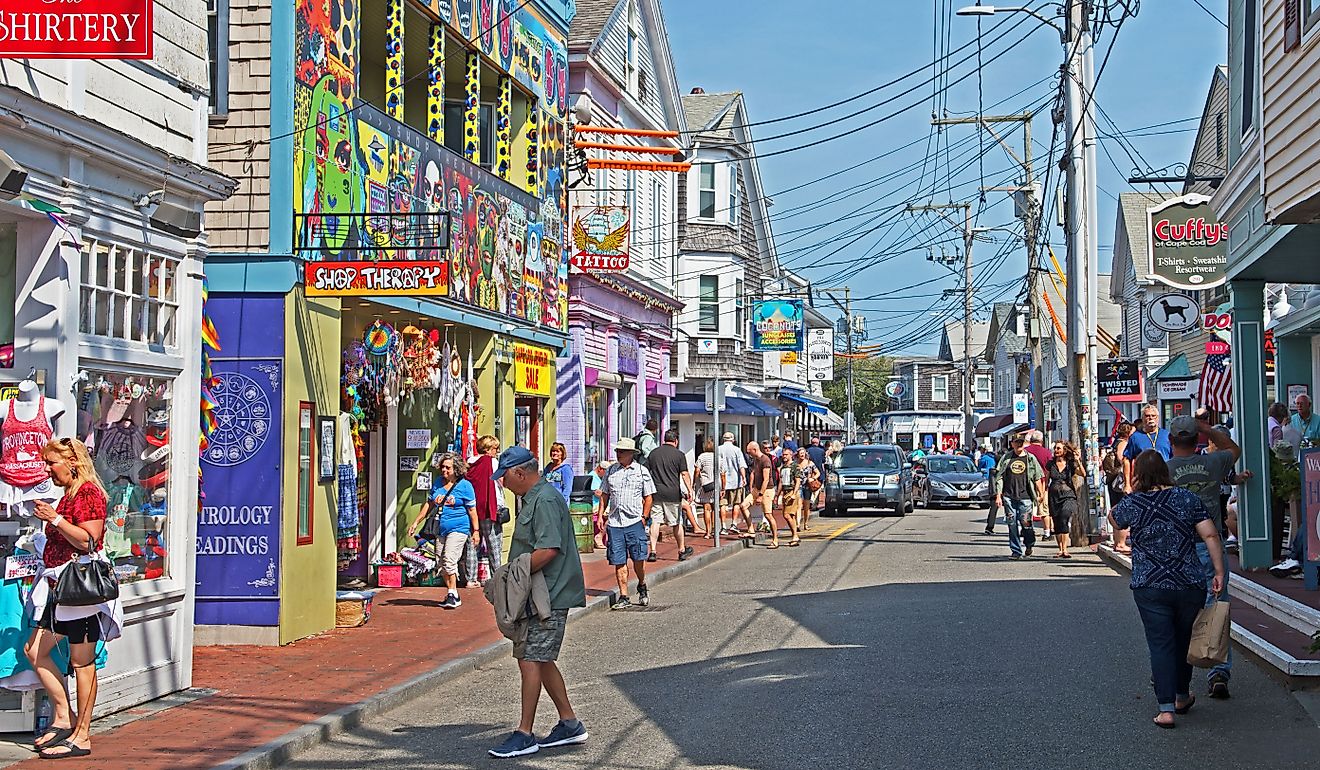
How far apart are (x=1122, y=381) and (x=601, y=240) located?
9.09 metres

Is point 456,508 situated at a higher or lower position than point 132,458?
lower

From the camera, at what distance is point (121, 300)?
9.37 m

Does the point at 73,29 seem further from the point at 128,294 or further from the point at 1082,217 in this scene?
the point at 1082,217

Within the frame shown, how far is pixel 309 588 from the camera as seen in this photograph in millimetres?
12719

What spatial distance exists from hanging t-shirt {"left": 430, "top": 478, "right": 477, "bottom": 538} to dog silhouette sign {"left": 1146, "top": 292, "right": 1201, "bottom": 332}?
1559cm

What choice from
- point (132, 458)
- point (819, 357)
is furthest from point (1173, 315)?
point (819, 357)

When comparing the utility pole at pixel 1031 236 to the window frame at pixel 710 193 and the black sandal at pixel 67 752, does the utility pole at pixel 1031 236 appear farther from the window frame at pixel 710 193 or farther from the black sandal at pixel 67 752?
the black sandal at pixel 67 752

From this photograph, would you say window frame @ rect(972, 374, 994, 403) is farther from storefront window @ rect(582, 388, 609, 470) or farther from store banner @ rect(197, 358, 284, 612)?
store banner @ rect(197, 358, 284, 612)

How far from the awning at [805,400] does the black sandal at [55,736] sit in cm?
4209

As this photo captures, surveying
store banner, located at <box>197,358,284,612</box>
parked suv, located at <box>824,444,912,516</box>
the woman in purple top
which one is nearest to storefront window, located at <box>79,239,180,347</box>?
store banner, located at <box>197,358,284,612</box>

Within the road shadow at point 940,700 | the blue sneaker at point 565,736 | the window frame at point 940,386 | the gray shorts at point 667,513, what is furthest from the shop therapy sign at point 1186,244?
the window frame at point 940,386

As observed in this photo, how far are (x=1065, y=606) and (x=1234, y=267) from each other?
12.7 ft

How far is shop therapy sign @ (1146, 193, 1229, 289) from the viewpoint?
Answer: 20.8 m

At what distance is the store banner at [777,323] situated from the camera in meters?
39.2
